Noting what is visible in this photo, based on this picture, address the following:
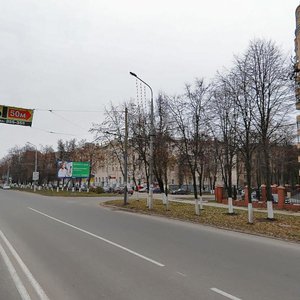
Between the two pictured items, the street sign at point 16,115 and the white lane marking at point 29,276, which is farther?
the street sign at point 16,115

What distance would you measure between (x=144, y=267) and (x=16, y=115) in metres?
17.7

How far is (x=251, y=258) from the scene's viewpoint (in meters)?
8.91

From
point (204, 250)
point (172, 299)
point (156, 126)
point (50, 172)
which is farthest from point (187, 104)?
point (50, 172)

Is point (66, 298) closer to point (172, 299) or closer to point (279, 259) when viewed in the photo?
point (172, 299)

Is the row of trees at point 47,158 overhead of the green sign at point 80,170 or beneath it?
overhead

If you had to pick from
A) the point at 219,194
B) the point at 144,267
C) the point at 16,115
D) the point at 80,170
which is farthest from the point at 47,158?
the point at 144,267

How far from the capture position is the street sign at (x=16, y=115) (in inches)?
879

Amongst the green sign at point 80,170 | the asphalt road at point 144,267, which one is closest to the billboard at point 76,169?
the green sign at point 80,170

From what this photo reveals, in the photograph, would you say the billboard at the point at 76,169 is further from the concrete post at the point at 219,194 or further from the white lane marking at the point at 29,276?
the white lane marking at the point at 29,276

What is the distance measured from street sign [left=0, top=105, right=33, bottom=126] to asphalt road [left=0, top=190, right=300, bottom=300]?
11345mm

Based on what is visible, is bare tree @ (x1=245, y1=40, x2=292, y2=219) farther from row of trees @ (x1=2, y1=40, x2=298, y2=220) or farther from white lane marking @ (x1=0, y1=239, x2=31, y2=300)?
white lane marking @ (x1=0, y1=239, x2=31, y2=300)

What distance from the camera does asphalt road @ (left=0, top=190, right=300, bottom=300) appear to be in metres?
5.85

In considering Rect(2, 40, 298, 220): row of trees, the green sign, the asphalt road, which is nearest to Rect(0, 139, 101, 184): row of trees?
the green sign

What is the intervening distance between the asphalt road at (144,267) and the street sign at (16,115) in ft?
37.2
